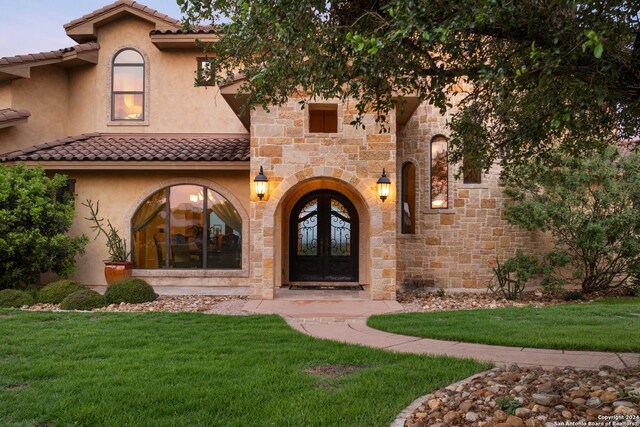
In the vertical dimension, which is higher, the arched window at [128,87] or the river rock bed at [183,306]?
the arched window at [128,87]

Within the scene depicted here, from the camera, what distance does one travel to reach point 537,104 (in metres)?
5.16

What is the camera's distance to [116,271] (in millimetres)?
11188

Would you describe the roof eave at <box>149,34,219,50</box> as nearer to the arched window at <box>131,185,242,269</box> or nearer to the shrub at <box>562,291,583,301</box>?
the arched window at <box>131,185,242,269</box>

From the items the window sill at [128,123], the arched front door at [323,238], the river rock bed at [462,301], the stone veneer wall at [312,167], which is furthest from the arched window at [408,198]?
the window sill at [128,123]

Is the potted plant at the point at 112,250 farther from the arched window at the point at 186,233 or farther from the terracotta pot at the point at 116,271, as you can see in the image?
the arched window at the point at 186,233

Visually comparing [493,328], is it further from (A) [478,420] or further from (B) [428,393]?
(A) [478,420]

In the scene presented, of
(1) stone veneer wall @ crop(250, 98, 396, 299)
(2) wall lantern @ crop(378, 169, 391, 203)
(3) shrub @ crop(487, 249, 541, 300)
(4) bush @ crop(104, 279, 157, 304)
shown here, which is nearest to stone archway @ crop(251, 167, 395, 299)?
(1) stone veneer wall @ crop(250, 98, 396, 299)

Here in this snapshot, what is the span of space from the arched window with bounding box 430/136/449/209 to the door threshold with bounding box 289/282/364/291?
3.13m

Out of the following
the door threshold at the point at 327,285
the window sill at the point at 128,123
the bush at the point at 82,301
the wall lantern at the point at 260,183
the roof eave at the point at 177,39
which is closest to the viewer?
the bush at the point at 82,301

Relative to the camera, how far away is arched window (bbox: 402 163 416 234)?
12.6 metres

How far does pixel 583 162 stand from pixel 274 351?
937 centimetres

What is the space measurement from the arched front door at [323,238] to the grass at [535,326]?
4201 millimetres

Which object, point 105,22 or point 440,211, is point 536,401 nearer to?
point 440,211

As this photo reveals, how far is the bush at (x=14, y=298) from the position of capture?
9.34 metres
